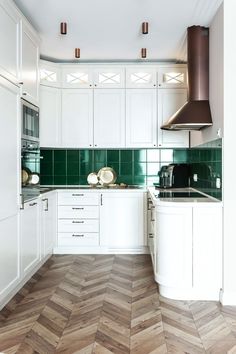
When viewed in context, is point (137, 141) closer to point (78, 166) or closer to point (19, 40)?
point (78, 166)

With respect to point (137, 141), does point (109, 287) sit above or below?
below

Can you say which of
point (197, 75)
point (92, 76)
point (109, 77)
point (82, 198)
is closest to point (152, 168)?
point (82, 198)

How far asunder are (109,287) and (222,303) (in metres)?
1.01

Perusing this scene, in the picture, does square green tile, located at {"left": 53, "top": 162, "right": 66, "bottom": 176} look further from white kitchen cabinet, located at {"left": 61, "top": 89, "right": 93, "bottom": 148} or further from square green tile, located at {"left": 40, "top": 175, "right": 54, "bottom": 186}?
white kitchen cabinet, located at {"left": 61, "top": 89, "right": 93, "bottom": 148}

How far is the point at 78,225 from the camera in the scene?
15.3ft

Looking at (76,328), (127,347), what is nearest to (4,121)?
(76,328)

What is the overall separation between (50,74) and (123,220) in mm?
2115

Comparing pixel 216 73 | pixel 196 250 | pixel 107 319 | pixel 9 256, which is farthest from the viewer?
pixel 216 73

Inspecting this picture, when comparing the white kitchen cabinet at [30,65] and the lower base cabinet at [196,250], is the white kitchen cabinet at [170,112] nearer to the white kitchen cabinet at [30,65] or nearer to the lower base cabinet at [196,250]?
the white kitchen cabinet at [30,65]

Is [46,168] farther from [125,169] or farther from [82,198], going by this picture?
[125,169]

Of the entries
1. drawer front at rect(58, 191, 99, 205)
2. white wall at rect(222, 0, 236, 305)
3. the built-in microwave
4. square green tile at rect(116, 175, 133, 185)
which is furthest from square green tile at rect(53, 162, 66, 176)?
white wall at rect(222, 0, 236, 305)

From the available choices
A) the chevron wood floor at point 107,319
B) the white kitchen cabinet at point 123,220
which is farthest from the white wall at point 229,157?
the white kitchen cabinet at point 123,220

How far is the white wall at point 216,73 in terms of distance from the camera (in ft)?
10.1

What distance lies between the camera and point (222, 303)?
2.99 metres
